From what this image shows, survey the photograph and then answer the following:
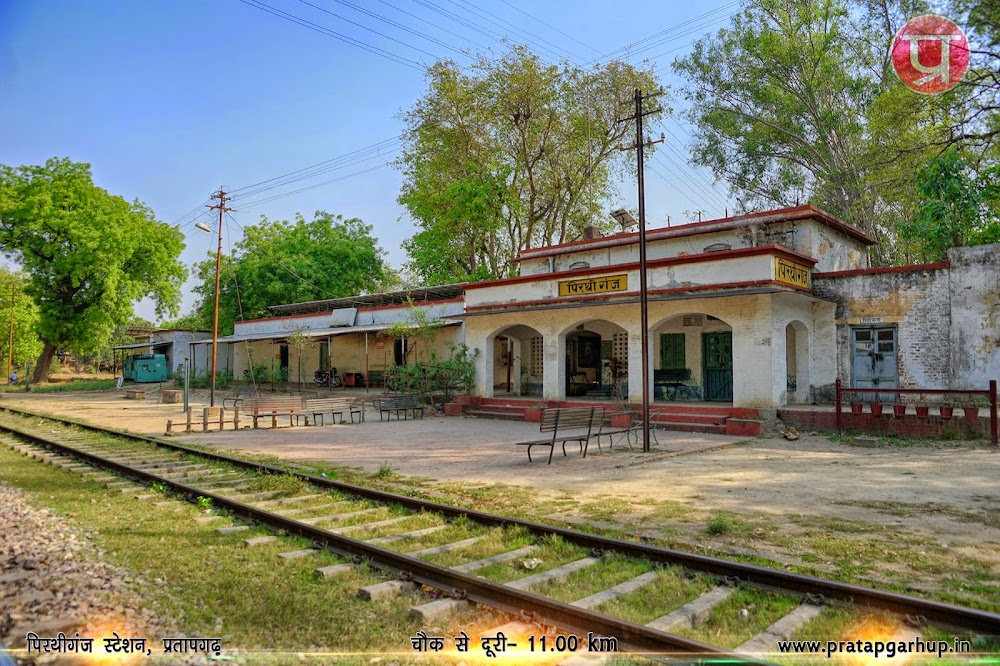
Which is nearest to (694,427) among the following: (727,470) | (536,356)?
(727,470)

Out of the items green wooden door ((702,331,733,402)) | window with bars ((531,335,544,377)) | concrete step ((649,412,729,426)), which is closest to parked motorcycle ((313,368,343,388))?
window with bars ((531,335,544,377))

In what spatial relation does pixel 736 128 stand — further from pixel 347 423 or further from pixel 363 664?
pixel 363 664

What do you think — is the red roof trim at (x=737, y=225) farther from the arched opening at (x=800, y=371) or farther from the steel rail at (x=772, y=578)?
the steel rail at (x=772, y=578)

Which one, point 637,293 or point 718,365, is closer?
point 637,293

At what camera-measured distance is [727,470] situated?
32.2 feet

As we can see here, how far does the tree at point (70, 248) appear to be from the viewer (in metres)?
34.1

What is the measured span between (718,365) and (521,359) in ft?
26.4

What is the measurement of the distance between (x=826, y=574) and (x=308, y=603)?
3842 millimetres

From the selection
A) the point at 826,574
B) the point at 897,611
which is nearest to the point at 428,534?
the point at 826,574

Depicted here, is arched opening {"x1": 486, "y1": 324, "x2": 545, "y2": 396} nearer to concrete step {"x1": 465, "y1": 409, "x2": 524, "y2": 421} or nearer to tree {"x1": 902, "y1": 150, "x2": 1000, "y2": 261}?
concrete step {"x1": 465, "y1": 409, "x2": 524, "y2": 421}

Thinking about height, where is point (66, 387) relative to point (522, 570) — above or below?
above

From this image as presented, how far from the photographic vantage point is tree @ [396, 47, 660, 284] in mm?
31469

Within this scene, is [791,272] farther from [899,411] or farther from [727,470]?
[727,470]

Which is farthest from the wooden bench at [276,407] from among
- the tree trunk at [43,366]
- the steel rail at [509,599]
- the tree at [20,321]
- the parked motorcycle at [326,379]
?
the tree trunk at [43,366]
